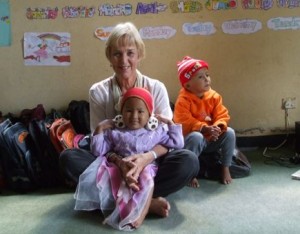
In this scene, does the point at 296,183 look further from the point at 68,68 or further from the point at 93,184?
the point at 68,68

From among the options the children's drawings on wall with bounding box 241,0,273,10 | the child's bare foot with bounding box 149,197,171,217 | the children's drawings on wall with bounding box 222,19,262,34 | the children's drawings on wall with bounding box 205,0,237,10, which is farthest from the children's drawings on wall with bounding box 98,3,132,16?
the child's bare foot with bounding box 149,197,171,217

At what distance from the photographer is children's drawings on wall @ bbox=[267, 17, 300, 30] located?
280 cm

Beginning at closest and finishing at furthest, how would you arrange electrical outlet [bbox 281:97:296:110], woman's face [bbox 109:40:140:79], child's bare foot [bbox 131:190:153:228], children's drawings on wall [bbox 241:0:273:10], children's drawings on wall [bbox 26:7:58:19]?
1. child's bare foot [bbox 131:190:153:228]
2. woman's face [bbox 109:40:140:79]
3. children's drawings on wall [bbox 26:7:58:19]
4. children's drawings on wall [bbox 241:0:273:10]
5. electrical outlet [bbox 281:97:296:110]

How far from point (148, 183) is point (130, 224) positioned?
201mm

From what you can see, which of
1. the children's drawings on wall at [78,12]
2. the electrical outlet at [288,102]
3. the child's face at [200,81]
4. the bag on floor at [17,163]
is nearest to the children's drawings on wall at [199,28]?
the child's face at [200,81]

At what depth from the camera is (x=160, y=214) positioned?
1.83m

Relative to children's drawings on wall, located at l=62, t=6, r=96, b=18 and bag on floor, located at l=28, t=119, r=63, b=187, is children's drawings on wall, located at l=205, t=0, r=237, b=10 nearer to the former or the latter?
children's drawings on wall, located at l=62, t=6, r=96, b=18

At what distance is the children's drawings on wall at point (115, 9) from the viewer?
8.77ft

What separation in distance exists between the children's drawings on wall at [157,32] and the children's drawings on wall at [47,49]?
1.76 ft

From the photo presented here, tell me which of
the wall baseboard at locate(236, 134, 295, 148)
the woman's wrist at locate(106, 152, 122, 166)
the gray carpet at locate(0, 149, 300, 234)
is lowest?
the gray carpet at locate(0, 149, 300, 234)

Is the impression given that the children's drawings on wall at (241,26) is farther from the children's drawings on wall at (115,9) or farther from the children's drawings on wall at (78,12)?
the children's drawings on wall at (78,12)

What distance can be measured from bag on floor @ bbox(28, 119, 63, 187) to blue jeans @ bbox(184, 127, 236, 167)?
80 centimetres

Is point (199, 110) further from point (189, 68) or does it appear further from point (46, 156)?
point (46, 156)

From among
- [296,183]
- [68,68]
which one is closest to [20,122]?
[68,68]
